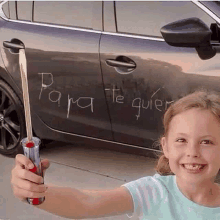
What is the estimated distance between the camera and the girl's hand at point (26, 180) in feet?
3.47

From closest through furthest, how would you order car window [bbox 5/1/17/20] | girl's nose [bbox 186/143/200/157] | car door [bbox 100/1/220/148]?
girl's nose [bbox 186/143/200/157] → car door [bbox 100/1/220/148] → car window [bbox 5/1/17/20]

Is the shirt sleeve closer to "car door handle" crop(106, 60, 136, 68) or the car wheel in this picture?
"car door handle" crop(106, 60, 136, 68)

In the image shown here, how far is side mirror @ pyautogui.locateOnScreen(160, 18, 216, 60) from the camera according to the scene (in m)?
2.53

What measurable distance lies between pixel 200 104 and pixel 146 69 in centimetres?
135

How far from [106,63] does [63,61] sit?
0.33 metres

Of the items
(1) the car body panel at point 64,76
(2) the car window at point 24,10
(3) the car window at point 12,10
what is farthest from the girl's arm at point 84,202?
(3) the car window at point 12,10

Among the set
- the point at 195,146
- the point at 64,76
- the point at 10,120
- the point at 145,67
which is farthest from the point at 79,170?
the point at 195,146

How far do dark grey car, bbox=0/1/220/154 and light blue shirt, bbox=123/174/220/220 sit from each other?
1.24 m

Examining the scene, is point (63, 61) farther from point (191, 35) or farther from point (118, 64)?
point (191, 35)

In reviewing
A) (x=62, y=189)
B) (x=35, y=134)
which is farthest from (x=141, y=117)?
(x=62, y=189)

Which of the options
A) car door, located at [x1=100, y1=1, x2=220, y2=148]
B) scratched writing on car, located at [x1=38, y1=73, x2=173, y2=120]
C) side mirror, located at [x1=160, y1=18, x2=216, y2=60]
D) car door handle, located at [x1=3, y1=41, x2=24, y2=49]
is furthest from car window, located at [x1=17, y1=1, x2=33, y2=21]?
side mirror, located at [x1=160, y1=18, x2=216, y2=60]

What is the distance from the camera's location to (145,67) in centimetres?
275

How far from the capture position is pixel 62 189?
1383 millimetres

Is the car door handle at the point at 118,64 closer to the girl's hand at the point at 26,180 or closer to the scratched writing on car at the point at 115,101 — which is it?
the scratched writing on car at the point at 115,101
